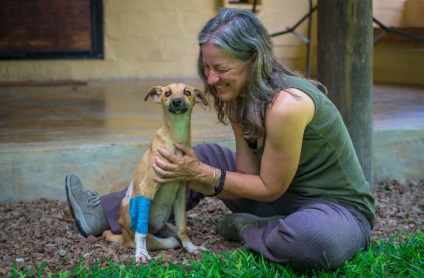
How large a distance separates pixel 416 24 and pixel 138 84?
3471 millimetres

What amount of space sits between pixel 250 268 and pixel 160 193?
22.2 inches

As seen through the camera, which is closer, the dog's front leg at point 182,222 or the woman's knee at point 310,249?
the woman's knee at point 310,249

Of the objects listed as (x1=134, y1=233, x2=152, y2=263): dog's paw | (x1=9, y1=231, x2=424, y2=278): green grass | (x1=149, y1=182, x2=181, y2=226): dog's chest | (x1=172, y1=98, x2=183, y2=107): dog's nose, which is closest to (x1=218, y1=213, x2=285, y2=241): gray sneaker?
(x1=9, y1=231, x2=424, y2=278): green grass

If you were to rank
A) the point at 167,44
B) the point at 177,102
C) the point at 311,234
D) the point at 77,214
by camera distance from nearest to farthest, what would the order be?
the point at 311,234, the point at 177,102, the point at 77,214, the point at 167,44

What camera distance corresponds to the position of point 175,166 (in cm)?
309

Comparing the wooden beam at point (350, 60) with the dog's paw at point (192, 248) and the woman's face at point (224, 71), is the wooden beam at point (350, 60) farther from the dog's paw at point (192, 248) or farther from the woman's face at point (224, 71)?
the dog's paw at point (192, 248)

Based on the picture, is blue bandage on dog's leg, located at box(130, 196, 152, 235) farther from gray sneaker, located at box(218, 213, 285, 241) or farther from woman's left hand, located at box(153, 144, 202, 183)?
gray sneaker, located at box(218, 213, 285, 241)

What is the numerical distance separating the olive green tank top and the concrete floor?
4.23 ft

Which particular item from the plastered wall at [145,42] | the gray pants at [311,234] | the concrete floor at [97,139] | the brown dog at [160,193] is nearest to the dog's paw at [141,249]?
the brown dog at [160,193]

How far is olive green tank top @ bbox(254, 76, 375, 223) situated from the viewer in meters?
3.08

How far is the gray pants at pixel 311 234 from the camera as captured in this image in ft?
9.68

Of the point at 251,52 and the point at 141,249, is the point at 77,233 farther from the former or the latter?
the point at 251,52

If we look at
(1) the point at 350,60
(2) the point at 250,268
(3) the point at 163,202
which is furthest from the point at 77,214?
(1) the point at 350,60

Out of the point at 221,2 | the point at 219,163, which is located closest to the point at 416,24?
the point at 221,2
